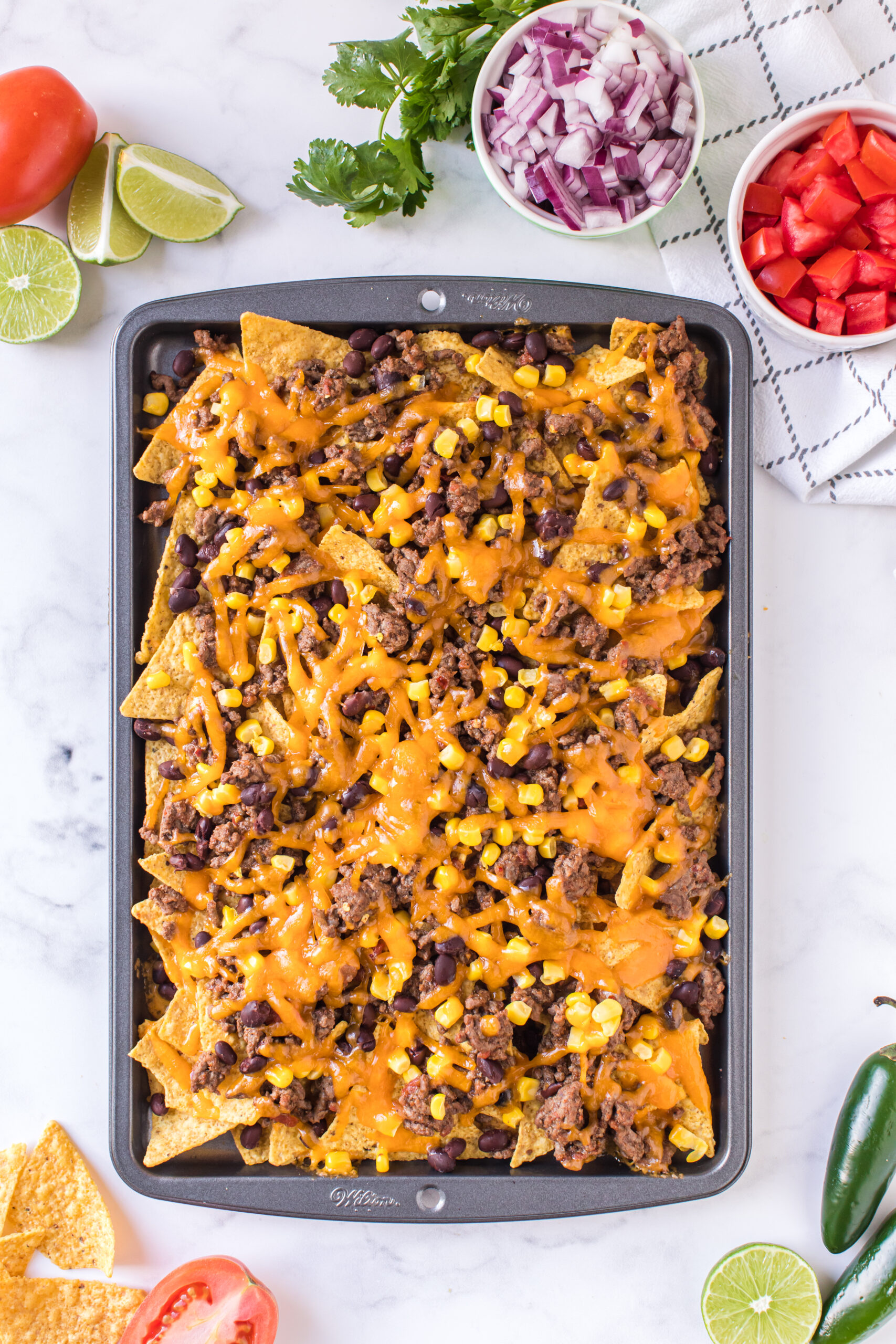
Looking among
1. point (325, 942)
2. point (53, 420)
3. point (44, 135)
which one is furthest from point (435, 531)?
point (44, 135)

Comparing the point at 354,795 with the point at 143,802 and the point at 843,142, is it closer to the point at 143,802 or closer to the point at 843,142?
the point at 143,802

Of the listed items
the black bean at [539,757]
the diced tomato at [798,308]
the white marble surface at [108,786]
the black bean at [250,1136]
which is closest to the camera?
the black bean at [539,757]

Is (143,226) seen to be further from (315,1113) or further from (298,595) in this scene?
(315,1113)

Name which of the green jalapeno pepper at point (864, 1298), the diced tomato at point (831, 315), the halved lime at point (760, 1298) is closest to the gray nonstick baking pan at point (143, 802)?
the diced tomato at point (831, 315)

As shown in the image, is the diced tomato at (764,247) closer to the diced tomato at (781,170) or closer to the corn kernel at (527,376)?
the diced tomato at (781,170)

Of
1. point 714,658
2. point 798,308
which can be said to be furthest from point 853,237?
point 714,658

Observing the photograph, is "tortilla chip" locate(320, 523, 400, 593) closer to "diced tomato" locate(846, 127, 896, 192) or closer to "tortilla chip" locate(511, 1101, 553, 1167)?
"tortilla chip" locate(511, 1101, 553, 1167)
